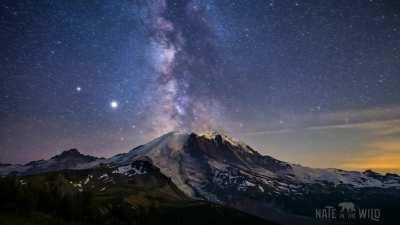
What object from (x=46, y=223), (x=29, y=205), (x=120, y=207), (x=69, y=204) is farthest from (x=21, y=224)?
(x=120, y=207)

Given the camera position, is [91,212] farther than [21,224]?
Yes

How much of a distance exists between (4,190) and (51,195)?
17.4 meters

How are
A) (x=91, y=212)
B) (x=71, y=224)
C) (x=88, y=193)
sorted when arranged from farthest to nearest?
(x=88, y=193)
(x=91, y=212)
(x=71, y=224)

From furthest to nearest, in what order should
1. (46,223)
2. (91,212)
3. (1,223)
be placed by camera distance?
(91,212) < (46,223) < (1,223)

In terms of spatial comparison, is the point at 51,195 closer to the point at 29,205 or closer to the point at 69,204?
the point at 69,204

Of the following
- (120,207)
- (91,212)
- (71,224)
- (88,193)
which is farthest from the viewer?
(120,207)

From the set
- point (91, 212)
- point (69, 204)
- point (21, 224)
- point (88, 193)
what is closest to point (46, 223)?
point (21, 224)

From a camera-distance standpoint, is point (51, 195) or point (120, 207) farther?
point (120, 207)

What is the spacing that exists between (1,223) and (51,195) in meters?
47.3

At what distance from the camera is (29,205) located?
7575 centimetres

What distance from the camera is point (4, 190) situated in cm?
7725

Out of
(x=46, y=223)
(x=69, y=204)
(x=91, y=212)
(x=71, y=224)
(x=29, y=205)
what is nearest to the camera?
(x=46, y=223)

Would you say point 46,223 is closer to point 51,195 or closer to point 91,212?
point 51,195

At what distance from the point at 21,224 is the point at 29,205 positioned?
1100 inches
